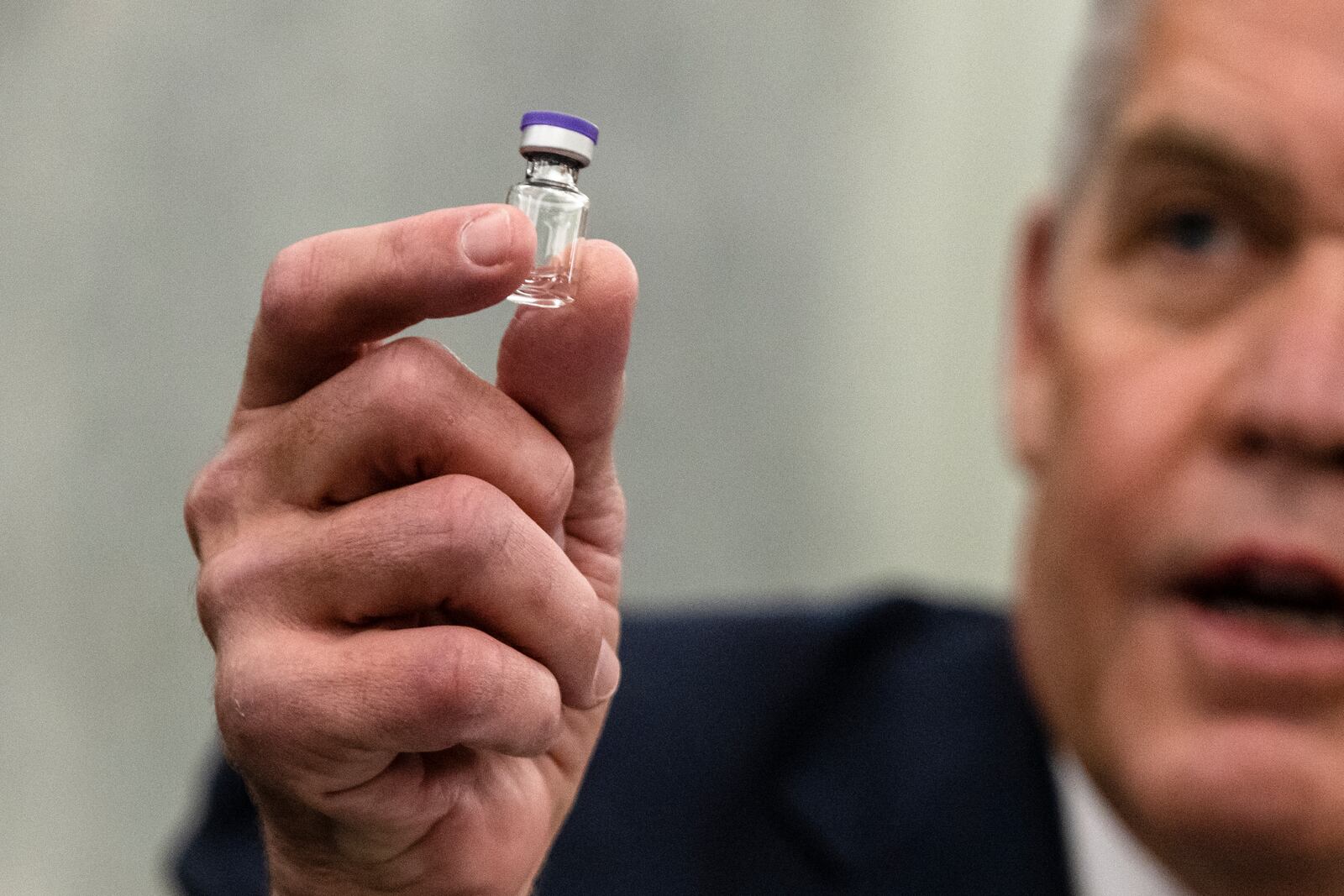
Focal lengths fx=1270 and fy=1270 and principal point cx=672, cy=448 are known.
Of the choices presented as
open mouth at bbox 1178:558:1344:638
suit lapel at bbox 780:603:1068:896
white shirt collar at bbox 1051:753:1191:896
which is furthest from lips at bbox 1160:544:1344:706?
suit lapel at bbox 780:603:1068:896

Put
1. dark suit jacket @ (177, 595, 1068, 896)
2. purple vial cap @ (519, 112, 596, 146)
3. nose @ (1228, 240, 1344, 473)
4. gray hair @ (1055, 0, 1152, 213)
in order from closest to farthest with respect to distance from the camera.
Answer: purple vial cap @ (519, 112, 596, 146) → nose @ (1228, 240, 1344, 473) → gray hair @ (1055, 0, 1152, 213) → dark suit jacket @ (177, 595, 1068, 896)

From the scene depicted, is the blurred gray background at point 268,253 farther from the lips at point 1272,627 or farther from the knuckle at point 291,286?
the lips at point 1272,627

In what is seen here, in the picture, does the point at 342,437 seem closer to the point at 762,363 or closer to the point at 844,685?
the point at 844,685

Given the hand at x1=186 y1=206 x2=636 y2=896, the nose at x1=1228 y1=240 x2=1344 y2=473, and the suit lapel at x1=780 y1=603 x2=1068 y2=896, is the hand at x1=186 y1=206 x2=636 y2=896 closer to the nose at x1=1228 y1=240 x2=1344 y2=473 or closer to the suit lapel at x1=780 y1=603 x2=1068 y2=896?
the nose at x1=1228 y1=240 x2=1344 y2=473

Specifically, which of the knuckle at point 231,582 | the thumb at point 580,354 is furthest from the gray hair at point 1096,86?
the knuckle at point 231,582

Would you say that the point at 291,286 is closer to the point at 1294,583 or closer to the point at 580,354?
the point at 580,354

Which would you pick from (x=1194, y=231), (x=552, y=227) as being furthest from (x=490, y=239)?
(x=1194, y=231)
